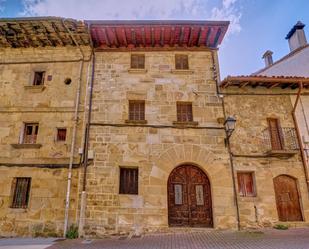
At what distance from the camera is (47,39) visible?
880 cm

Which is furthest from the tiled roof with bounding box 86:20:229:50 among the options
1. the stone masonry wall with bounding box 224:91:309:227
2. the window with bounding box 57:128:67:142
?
the window with bounding box 57:128:67:142

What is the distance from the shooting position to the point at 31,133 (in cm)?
812

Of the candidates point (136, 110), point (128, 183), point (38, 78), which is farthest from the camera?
point (38, 78)

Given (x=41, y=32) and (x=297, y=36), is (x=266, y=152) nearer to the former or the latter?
(x=297, y=36)

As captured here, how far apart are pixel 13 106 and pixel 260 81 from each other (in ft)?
30.4

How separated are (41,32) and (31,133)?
12.8 ft

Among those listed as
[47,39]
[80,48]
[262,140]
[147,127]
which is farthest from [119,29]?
[262,140]

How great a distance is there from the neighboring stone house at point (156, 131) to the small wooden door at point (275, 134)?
198 centimetres

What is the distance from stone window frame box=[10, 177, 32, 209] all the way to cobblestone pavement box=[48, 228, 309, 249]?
7.38 feet

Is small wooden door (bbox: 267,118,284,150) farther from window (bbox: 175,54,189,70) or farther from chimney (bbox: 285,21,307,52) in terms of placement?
chimney (bbox: 285,21,307,52)

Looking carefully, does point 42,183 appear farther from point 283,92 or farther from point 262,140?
point 283,92

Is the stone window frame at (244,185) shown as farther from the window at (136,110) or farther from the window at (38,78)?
the window at (38,78)

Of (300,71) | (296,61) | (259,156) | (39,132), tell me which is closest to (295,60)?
(296,61)

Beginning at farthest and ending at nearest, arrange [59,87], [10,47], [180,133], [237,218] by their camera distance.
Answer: [10,47] < [59,87] < [180,133] < [237,218]
